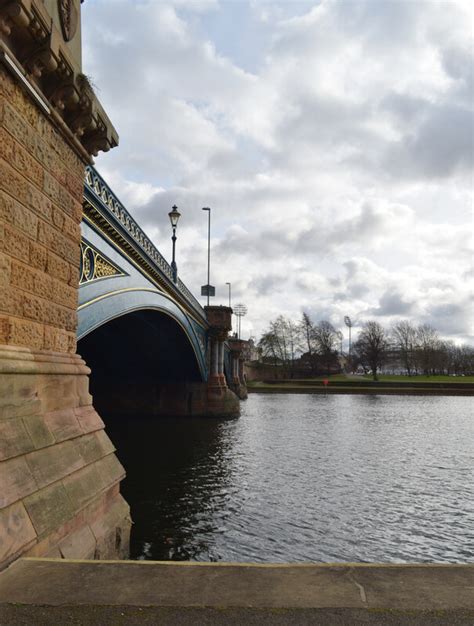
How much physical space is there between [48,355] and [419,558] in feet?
20.7

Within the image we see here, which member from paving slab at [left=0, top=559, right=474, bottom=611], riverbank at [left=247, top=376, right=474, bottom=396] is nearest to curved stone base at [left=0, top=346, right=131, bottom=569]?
paving slab at [left=0, top=559, right=474, bottom=611]

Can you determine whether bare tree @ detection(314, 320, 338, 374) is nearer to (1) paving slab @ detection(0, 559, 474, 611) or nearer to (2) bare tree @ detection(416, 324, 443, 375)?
(2) bare tree @ detection(416, 324, 443, 375)

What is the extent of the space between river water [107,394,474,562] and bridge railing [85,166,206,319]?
6566 mm

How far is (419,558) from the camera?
7609 millimetres

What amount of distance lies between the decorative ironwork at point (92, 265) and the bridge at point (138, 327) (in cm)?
2

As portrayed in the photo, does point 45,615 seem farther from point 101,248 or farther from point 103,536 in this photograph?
point 101,248

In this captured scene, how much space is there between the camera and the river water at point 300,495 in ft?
26.3

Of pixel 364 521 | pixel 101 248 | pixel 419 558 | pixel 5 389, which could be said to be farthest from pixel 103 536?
pixel 101 248

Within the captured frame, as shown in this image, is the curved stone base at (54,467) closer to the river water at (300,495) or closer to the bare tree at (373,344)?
the river water at (300,495)

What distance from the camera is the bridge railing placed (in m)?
10.4

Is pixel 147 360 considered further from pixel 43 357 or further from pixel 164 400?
pixel 43 357

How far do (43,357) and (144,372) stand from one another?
26.3 meters

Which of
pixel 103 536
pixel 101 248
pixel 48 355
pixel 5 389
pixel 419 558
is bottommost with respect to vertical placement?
pixel 419 558

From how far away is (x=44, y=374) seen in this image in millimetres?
5215
